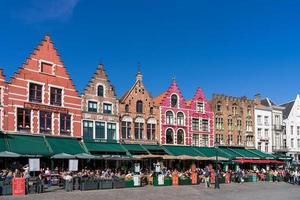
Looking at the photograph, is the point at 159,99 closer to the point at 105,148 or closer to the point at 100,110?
the point at 100,110

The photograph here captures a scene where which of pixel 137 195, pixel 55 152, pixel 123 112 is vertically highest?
pixel 123 112

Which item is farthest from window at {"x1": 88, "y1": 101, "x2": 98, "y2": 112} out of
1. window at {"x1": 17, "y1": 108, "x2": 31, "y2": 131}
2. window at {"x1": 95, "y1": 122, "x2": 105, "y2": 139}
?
window at {"x1": 17, "y1": 108, "x2": 31, "y2": 131}

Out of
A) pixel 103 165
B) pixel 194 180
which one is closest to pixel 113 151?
pixel 103 165

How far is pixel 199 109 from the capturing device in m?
55.2

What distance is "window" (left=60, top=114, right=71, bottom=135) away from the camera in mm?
41281

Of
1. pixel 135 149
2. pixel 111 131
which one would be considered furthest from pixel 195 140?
pixel 111 131

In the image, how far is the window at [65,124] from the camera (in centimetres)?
4128

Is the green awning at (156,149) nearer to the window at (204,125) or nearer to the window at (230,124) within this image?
the window at (204,125)

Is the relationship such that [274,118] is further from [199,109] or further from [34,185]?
[34,185]

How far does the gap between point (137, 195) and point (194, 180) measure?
11.5m

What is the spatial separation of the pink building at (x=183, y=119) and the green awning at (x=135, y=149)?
371 centimetres

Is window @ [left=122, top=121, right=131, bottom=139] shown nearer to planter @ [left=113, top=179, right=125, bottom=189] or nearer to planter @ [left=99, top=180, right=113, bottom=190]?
planter @ [left=113, top=179, right=125, bottom=189]

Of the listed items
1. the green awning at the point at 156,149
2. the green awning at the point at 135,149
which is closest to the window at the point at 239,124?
the green awning at the point at 156,149

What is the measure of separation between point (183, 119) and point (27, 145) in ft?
69.5
